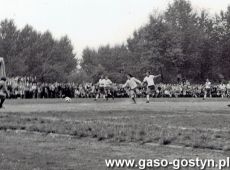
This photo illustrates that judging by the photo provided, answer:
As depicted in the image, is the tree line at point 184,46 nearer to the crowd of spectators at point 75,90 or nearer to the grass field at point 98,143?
the crowd of spectators at point 75,90

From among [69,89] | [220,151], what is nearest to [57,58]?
[69,89]

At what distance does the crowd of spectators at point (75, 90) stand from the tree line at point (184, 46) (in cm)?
1754

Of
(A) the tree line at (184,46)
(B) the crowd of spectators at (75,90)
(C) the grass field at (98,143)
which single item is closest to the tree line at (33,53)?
(A) the tree line at (184,46)

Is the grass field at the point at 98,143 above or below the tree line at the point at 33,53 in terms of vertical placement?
below

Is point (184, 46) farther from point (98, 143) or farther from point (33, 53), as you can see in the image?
point (98, 143)

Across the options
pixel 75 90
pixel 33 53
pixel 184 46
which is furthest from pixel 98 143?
pixel 33 53

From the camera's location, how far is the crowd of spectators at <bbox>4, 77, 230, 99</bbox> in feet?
169

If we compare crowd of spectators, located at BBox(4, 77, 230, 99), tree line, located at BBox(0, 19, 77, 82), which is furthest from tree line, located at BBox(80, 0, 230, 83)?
crowd of spectators, located at BBox(4, 77, 230, 99)

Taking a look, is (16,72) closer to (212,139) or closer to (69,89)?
(69,89)

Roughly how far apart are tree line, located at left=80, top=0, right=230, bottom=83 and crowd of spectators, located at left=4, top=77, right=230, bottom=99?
1754cm

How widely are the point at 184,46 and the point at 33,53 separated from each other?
25.7m

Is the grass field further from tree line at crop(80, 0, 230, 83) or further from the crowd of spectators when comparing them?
tree line at crop(80, 0, 230, 83)

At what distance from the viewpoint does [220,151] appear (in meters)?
10.7

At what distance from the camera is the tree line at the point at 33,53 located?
282ft
